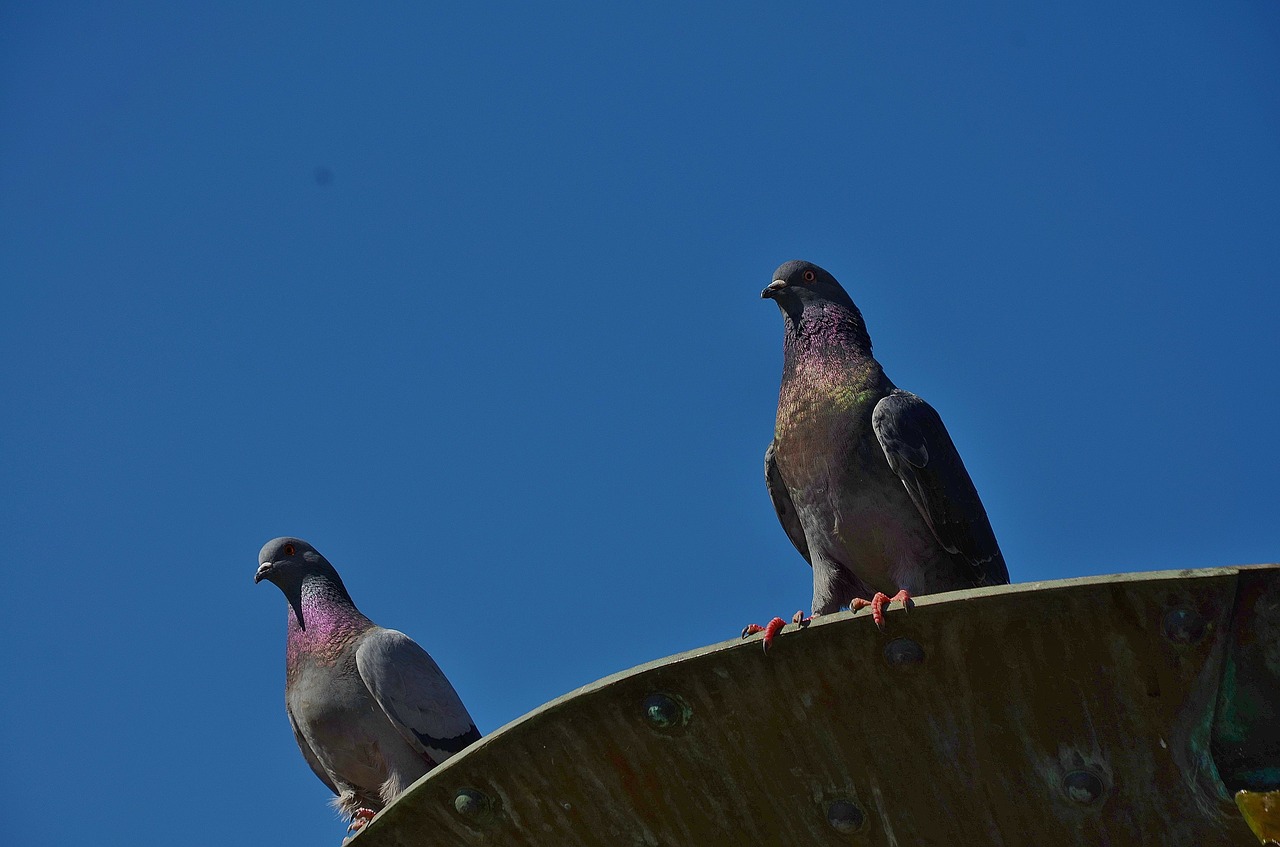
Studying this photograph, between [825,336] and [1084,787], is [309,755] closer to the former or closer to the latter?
[825,336]

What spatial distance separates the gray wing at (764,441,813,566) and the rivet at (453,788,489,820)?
160 inches

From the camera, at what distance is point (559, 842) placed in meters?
4.50

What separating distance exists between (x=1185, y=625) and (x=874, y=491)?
12.6ft

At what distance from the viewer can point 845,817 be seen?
13.7 feet

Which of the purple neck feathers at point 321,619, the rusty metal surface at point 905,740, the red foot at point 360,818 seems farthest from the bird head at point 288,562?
the rusty metal surface at point 905,740

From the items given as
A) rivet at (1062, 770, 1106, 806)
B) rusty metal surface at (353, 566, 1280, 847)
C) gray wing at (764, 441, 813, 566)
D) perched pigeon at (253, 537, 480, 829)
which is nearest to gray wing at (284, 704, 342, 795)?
perched pigeon at (253, 537, 480, 829)

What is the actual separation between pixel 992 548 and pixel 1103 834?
12.5ft

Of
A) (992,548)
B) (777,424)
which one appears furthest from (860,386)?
(992,548)

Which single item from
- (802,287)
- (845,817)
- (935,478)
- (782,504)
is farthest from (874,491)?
(845,817)

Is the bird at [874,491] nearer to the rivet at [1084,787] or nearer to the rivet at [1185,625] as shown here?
the rivet at [1084,787]

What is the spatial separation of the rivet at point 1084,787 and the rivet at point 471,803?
1.85 meters

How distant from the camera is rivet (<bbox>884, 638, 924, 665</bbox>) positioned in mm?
3955

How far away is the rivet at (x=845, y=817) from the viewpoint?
417cm

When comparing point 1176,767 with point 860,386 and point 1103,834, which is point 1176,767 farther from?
point 860,386
